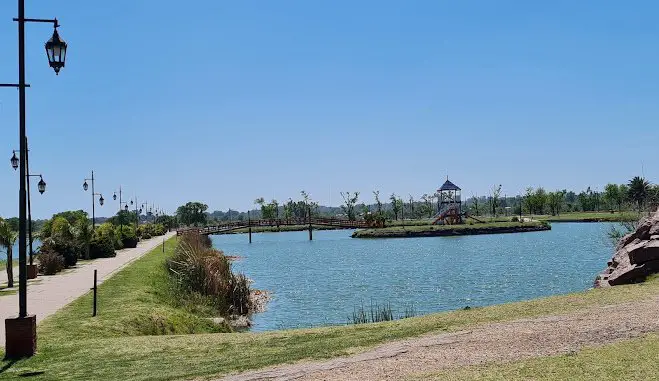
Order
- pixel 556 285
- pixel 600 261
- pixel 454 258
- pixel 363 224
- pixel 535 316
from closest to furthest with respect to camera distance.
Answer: pixel 535 316 → pixel 556 285 → pixel 600 261 → pixel 454 258 → pixel 363 224

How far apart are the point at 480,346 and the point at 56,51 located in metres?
8.85

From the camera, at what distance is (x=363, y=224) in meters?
106

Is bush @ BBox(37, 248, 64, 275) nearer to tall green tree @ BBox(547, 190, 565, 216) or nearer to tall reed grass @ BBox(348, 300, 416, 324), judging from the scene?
tall reed grass @ BBox(348, 300, 416, 324)

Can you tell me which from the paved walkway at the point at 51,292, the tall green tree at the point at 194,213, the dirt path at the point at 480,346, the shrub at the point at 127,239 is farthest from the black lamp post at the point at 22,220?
→ the tall green tree at the point at 194,213

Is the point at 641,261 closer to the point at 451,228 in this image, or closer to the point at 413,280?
the point at 413,280

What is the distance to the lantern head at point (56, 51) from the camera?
11266mm

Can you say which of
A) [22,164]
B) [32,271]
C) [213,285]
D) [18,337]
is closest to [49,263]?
[32,271]

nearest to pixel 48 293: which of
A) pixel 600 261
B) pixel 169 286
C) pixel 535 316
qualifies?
pixel 169 286

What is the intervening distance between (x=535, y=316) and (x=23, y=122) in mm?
10294

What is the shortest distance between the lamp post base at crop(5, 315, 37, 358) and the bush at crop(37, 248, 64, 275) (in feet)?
69.7

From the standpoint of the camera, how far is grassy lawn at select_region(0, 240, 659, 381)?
1010 cm

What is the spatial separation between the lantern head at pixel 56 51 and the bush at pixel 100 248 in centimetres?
3462

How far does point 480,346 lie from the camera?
967 cm

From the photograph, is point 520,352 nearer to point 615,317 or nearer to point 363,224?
point 615,317
